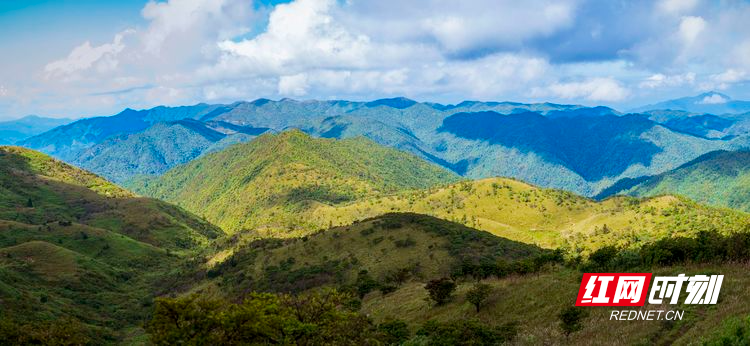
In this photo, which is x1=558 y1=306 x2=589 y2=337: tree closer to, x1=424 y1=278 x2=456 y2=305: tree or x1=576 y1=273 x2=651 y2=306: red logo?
x1=576 y1=273 x2=651 y2=306: red logo

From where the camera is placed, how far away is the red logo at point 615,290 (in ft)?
144

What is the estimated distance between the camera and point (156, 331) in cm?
4078

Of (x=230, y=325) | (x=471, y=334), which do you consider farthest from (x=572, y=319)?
(x=230, y=325)

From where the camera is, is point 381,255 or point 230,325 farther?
point 381,255

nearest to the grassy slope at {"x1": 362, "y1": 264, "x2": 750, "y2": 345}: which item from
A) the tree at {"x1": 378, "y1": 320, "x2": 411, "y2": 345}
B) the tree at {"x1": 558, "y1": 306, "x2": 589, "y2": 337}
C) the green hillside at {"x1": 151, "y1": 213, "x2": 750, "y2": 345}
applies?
the green hillside at {"x1": 151, "y1": 213, "x2": 750, "y2": 345}

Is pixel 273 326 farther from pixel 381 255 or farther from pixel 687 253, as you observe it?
pixel 381 255

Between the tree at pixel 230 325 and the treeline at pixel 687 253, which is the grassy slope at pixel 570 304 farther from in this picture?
the tree at pixel 230 325

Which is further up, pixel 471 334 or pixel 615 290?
pixel 615 290

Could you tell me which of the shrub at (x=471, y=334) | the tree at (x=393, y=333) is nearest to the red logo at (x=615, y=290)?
the shrub at (x=471, y=334)

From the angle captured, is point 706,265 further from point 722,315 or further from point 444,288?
point 444,288

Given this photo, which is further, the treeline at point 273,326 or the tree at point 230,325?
the treeline at point 273,326

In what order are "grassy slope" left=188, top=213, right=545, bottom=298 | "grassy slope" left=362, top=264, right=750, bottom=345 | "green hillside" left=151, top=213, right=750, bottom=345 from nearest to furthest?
"grassy slope" left=362, top=264, right=750, bottom=345 < "green hillside" left=151, top=213, right=750, bottom=345 < "grassy slope" left=188, top=213, right=545, bottom=298

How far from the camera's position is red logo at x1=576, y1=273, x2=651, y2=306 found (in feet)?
144

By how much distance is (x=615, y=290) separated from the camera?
45.4 meters
